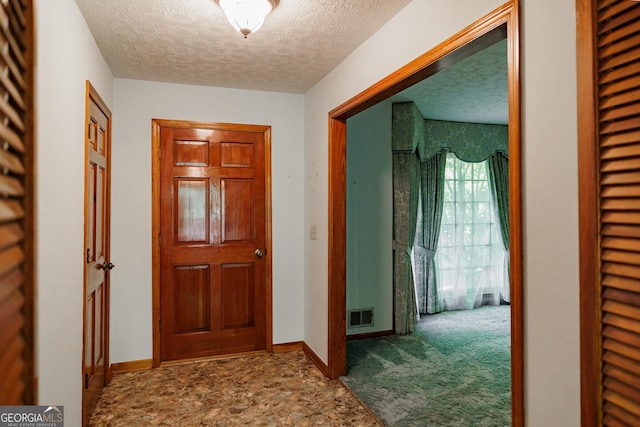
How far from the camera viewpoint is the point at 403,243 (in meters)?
4.41

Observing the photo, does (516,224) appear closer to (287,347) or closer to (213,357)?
(287,347)

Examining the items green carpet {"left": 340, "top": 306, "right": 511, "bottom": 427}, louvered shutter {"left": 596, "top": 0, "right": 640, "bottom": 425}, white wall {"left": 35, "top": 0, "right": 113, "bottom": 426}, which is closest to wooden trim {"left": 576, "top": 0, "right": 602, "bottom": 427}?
louvered shutter {"left": 596, "top": 0, "right": 640, "bottom": 425}

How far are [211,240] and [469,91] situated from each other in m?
2.90

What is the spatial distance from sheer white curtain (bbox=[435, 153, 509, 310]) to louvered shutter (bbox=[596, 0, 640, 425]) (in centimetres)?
414

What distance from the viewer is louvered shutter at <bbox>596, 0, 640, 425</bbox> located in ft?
3.55

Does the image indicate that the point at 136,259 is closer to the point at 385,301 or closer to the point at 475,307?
the point at 385,301

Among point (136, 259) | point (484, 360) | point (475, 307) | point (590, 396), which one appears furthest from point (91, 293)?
point (475, 307)

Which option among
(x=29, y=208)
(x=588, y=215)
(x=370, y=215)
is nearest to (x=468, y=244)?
(x=370, y=215)

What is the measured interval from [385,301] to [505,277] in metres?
2.31

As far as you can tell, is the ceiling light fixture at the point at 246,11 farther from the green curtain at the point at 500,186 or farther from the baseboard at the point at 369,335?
the green curtain at the point at 500,186

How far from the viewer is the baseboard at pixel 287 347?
3801 mm

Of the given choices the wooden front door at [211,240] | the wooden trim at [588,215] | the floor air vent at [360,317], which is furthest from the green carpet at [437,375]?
the wooden trim at [588,215]

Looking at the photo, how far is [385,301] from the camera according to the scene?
4.32 metres

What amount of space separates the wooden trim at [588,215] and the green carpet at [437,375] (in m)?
1.57
